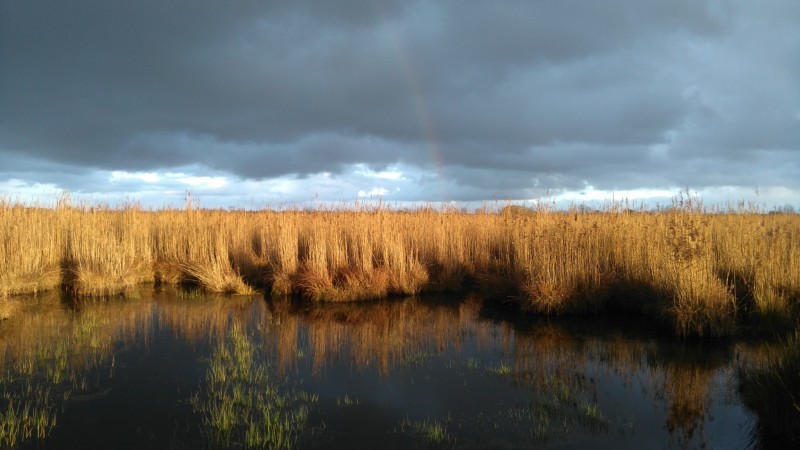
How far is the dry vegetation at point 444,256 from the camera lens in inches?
286

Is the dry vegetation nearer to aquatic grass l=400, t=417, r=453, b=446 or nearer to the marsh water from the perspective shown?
the marsh water

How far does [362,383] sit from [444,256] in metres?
6.94

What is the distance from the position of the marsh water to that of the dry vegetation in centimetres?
93

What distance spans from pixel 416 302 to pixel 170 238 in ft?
25.8

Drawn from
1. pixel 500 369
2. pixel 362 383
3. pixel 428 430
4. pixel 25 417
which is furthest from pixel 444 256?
pixel 25 417

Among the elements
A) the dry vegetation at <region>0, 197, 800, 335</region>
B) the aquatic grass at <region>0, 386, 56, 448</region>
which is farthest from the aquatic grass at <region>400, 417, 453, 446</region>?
the dry vegetation at <region>0, 197, 800, 335</region>

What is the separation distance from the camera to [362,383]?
200 inches

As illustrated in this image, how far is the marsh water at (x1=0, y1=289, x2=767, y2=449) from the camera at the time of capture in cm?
389

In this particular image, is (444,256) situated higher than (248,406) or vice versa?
(444,256)

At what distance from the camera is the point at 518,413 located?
14.0ft

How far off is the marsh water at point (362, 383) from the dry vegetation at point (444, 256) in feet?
3.05

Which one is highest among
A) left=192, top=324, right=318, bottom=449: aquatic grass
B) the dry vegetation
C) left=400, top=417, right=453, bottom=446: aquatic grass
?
the dry vegetation

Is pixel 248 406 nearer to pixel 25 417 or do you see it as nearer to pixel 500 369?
pixel 25 417

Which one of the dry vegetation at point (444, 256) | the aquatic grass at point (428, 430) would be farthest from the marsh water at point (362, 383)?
the dry vegetation at point (444, 256)
